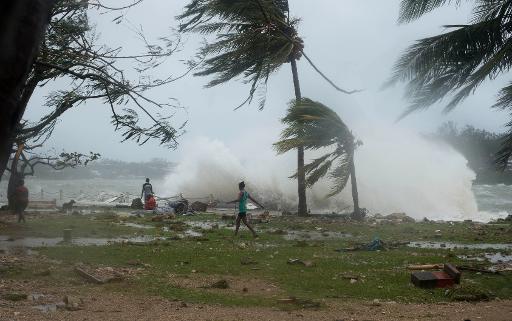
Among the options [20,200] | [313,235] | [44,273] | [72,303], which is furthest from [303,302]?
[20,200]

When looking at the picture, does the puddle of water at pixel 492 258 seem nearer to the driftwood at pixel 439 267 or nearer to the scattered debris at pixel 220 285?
the driftwood at pixel 439 267

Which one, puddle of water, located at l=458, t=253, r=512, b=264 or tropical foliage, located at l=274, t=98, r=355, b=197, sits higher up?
tropical foliage, located at l=274, t=98, r=355, b=197

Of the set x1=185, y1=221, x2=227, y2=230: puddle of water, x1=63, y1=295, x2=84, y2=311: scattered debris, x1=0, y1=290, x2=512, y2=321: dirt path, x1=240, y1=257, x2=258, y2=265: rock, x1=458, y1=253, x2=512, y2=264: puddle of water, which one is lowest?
x1=0, y1=290, x2=512, y2=321: dirt path

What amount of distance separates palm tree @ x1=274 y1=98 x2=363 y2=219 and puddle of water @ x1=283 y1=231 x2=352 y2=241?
3.61 metres

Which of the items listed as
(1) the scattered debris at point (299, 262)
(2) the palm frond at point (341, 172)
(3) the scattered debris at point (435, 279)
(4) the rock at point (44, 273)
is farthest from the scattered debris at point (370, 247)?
(2) the palm frond at point (341, 172)

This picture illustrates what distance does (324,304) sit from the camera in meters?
6.77

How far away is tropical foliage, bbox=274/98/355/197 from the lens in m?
18.6

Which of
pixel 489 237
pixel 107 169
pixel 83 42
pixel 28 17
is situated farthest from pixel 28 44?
pixel 107 169

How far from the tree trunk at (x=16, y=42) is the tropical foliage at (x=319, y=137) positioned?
16.6m

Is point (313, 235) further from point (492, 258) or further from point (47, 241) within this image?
point (47, 241)

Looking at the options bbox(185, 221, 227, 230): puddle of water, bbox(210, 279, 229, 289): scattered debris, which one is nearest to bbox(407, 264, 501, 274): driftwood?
bbox(210, 279, 229, 289): scattered debris

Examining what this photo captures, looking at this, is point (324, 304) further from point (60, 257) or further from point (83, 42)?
point (60, 257)

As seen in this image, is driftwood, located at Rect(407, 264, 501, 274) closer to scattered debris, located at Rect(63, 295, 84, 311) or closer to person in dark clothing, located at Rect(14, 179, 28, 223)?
scattered debris, located at Rect(63, 295, 84, 311)

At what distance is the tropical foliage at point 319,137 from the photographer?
18594 mm
